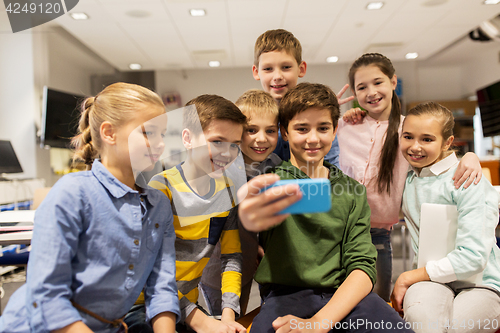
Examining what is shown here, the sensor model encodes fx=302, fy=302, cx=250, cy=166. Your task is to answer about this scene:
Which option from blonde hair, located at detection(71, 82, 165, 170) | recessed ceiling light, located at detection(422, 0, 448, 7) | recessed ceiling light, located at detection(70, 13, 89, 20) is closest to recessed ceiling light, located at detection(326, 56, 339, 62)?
recessed ceiling light, located at detection(422, 0, 448, 7)

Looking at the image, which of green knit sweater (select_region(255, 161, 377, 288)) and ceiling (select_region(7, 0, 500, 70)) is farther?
ceiling (select_region(7, 0, 500, 70))

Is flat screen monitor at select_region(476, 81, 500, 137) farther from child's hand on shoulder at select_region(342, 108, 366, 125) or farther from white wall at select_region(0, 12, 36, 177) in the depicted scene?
white wall at select_region(0, 12, 36, 177)

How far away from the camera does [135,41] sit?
4.26 metres

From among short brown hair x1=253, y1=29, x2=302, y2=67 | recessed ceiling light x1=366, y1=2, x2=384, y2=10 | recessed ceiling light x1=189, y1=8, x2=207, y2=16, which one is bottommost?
short brown hair x1=253, y1=29, x2=302, y2=67

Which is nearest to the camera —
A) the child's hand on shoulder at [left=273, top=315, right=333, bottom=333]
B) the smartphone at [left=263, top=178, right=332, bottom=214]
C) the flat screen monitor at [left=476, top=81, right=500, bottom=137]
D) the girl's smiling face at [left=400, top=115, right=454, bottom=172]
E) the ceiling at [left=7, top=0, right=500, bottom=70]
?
the smartphone at [left=263, top=178, right=332, bottom=214]

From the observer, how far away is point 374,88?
1.19m

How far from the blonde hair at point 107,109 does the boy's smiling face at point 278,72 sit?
57 cm

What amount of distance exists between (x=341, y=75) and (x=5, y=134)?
17.0 ft

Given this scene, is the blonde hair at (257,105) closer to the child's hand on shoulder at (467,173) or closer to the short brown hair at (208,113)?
the short brown hair at (208,113)

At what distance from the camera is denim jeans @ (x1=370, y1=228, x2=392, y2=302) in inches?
49.9

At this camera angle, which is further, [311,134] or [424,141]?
[424,141]

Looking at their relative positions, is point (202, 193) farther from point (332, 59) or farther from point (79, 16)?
point (332, 59)

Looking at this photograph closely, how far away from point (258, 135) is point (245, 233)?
33 centimetres

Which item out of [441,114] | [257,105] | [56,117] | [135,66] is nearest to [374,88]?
[441,114]
